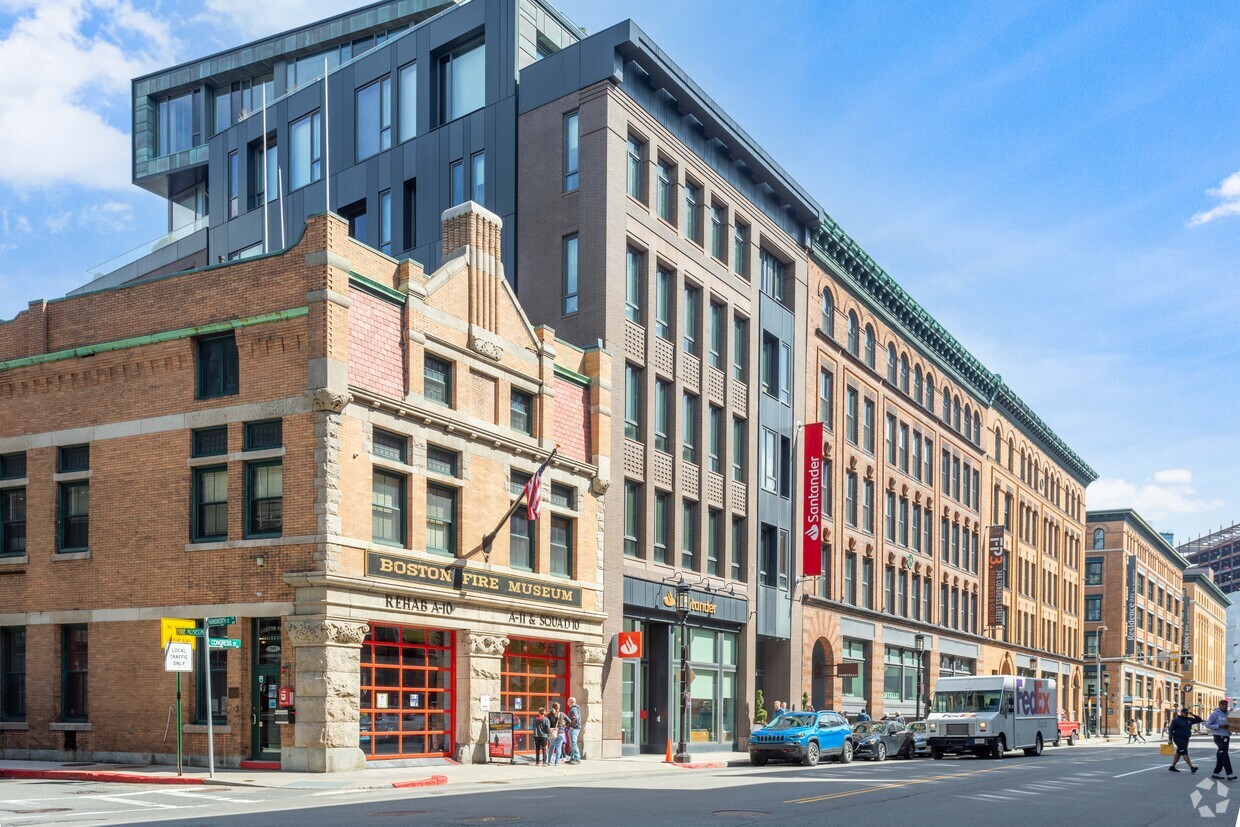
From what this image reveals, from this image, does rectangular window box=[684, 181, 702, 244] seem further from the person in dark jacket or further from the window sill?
the window sill

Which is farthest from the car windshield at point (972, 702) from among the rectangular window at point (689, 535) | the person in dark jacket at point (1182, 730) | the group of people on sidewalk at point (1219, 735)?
the group of people on sidewalk at point (1219, 735)

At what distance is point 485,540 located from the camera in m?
32.1

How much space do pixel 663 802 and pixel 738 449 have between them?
28.2m

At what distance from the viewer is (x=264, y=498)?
91.4 feet

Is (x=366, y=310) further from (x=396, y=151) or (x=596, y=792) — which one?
(x=396, y=151)

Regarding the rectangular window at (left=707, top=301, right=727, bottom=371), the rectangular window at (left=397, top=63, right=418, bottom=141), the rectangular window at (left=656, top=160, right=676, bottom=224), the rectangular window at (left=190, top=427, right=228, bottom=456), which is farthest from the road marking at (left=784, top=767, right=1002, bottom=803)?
the rectangular window at (left=397, top=63, right=418, bottom=141)

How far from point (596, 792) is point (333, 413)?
9.86 m

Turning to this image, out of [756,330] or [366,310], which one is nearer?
[366,310]

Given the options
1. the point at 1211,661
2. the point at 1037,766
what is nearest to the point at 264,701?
the point at 1037,766

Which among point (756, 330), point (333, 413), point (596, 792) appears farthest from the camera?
point (756, 330)

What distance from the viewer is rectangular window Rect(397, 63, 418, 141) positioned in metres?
44.6

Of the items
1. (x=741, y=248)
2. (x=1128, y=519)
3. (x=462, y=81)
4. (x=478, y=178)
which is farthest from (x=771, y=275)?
(x=1128, y=519)

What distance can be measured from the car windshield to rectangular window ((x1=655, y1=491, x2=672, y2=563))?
10.8m

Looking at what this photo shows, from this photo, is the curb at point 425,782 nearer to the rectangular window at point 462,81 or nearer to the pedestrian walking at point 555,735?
the pedestrian walking at point 555,735
